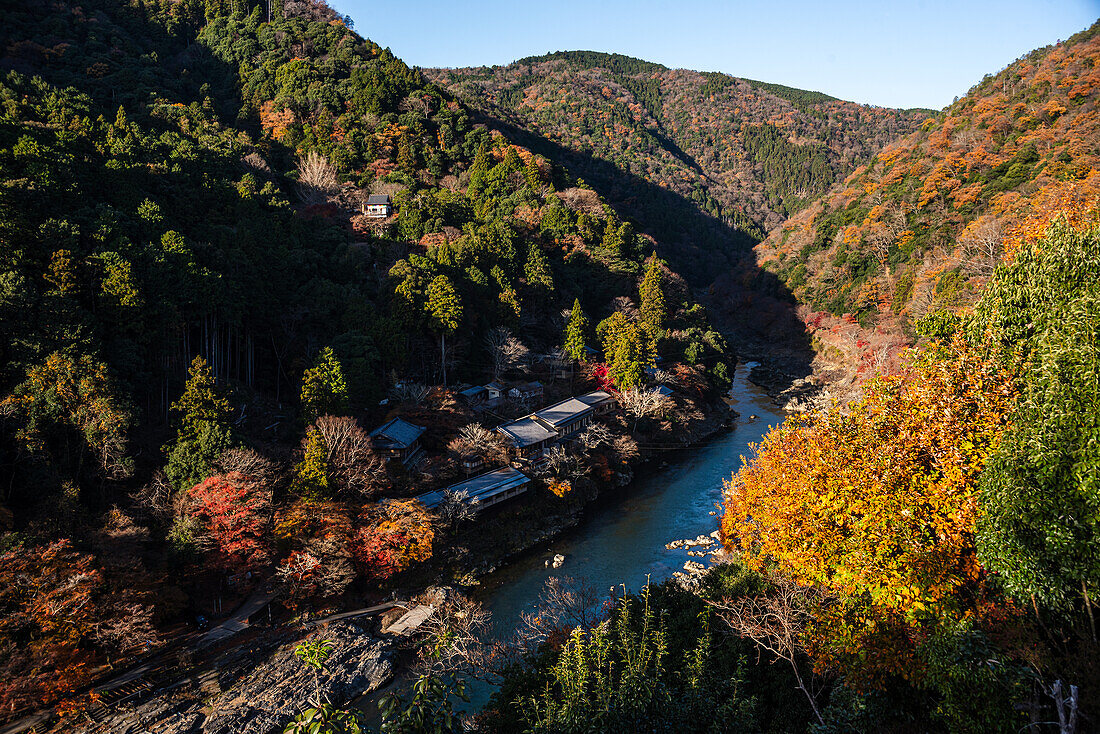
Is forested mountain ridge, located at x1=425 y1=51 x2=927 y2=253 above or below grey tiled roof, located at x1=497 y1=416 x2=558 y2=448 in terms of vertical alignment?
above

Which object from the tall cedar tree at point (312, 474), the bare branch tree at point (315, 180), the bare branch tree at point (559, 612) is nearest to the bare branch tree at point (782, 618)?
the bare branch tree at point (559, 612)

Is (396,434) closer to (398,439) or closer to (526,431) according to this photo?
(398,439)

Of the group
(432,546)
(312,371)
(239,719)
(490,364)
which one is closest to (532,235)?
(490,364)

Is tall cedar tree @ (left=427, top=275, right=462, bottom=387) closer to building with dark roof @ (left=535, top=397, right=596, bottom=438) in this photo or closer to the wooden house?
the wooden house

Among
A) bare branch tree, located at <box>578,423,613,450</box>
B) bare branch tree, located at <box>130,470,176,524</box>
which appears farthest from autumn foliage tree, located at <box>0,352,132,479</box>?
bare branch tree, located at <box>578,423,613,450</box>

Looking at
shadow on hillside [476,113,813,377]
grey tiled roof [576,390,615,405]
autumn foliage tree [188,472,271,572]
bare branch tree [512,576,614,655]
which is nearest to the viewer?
bare branch tree [512,576,614,655]

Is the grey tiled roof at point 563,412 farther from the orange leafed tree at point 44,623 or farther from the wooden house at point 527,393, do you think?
the orange leafed tree at point 44,623

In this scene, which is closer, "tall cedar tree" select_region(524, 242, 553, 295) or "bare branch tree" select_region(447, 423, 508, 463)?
"bare branch tree" select_region(447, 423, 508, 463)
